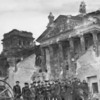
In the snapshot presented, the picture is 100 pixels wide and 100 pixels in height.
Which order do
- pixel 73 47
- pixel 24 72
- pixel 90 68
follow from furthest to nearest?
1. pixel 24 72
2. pixel 73 47
3. pixel 90 68

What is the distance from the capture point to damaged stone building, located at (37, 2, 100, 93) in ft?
96.7

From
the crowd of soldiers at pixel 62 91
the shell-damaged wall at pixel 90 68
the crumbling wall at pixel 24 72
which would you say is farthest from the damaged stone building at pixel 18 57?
the crowd of soldiers at pixel 62 91

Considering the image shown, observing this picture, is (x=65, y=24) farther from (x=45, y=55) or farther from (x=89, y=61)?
(x=89, y=61)

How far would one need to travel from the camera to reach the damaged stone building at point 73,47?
29469 mm

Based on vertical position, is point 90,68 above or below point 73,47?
below

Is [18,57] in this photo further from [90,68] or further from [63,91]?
[63,91]

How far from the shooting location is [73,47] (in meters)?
35.7

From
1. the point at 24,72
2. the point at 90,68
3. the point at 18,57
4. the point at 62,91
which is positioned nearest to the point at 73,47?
the point at 90,68

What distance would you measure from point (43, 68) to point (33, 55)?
398 centimetres

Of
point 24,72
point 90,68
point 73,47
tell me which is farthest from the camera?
point 24,72

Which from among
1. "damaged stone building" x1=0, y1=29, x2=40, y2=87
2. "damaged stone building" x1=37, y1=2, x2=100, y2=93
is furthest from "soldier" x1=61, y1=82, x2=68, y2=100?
"damaged stone building" x1=0, y1=29, x2=40, y2=87

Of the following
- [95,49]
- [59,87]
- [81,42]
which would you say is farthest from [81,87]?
[81,42]

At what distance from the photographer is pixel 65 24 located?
1443 inches

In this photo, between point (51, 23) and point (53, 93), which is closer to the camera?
point (53, 93)
